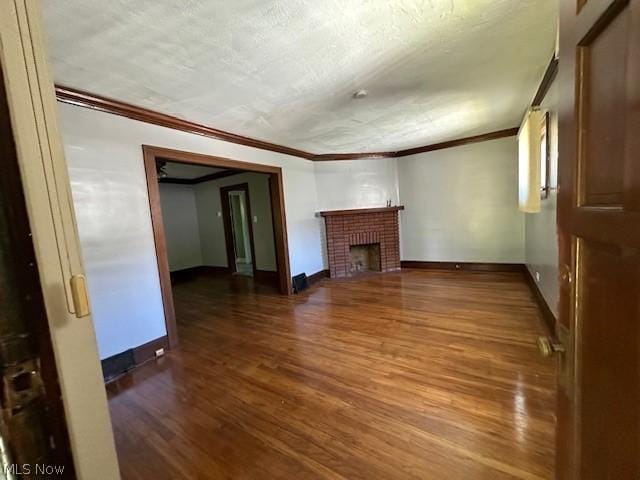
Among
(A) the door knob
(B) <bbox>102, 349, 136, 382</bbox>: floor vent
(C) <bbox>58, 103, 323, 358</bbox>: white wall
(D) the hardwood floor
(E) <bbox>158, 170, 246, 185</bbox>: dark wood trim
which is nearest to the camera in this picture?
(A) the door knob

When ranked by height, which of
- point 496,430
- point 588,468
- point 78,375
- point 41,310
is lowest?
point 496,430

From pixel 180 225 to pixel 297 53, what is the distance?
217 inches

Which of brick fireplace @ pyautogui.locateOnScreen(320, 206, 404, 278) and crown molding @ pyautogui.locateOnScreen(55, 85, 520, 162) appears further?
brick fireplace @ pyautogui.locateOnScreen(320, 206, 404, 278)

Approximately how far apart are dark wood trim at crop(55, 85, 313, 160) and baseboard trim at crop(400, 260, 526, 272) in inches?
140

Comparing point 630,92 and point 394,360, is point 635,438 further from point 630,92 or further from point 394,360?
point 394,360

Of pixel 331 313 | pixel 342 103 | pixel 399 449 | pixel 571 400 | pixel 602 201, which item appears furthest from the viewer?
pixel 331 313

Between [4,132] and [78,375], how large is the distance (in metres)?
0.40

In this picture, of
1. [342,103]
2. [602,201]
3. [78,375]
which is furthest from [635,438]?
[342,103]

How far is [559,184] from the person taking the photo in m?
0.80

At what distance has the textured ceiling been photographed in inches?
53.5

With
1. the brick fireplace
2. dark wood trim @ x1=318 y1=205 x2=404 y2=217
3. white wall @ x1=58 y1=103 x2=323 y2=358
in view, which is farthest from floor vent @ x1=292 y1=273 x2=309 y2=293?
white wall @ x1=58 y1=103 x2=323 y2=358

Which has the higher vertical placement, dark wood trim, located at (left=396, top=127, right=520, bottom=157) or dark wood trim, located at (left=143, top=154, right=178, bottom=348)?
dark wood trim, located at (left=396, top=127, right=520, bottom=157)

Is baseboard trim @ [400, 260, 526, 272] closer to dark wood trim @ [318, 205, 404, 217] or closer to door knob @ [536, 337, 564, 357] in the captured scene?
dark wood trim @ [318, 205, 404, 217]

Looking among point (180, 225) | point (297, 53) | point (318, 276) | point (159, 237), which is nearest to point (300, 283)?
point (318, 276)
